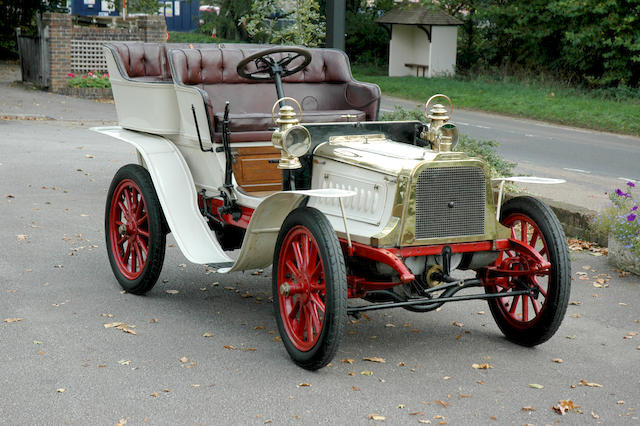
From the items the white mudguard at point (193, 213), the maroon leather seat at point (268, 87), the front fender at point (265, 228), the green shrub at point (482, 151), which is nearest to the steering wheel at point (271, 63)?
the maroon leather seat at point (268, 87)

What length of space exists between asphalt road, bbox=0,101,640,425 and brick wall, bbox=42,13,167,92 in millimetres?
14675

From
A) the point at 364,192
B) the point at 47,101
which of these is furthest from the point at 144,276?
the point at 47,101

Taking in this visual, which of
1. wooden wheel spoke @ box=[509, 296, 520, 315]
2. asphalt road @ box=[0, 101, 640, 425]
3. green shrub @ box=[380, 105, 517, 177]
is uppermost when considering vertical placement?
green shrub @ box=[380, 105, 517, 177]

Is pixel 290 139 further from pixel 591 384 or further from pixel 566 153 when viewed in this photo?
pixel 566 153

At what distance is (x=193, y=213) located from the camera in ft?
20.5

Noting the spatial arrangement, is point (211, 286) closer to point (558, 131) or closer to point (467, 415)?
point (467, 415)

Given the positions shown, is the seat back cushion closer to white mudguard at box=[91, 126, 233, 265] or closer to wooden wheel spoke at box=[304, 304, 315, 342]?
white mudguard at box=[91, 126, 233, 265]

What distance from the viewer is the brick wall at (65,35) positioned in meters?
21.4

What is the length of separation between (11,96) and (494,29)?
63.2 ft

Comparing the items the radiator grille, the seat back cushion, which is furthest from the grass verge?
the radiator grille

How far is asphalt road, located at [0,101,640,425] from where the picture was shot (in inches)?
177

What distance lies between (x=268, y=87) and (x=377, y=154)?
219cm

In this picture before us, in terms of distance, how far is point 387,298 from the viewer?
5188 millimetres

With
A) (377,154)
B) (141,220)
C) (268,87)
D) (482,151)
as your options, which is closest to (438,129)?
(377,154)
